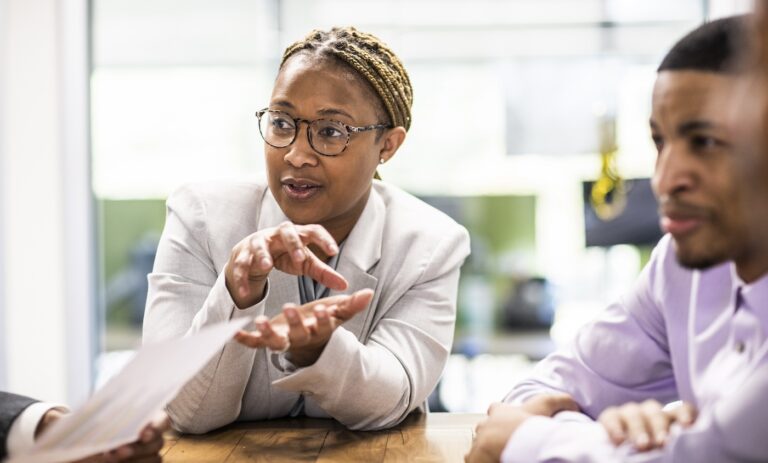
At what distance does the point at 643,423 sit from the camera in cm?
110

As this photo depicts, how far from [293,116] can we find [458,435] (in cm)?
70

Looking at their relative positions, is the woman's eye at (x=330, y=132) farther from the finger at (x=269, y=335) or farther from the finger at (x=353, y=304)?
the finger at (x=269, y=335)

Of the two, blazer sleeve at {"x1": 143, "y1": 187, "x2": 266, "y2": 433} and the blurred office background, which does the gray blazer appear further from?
the blurred office background

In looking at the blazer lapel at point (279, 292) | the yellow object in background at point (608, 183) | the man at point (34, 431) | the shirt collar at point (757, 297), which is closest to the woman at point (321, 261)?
the blazer lapel at point (279, 292)

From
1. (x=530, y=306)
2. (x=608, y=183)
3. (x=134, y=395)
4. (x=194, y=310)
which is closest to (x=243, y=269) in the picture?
(x=194, y=310)

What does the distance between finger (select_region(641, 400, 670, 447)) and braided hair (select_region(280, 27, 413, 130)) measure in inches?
38.5

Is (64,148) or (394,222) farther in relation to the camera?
(64,148)

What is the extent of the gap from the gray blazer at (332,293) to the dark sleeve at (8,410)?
0.98 feet

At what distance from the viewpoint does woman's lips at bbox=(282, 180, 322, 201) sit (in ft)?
5.96

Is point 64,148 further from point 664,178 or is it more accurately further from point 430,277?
point 664,178

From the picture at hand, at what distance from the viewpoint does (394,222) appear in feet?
6.57

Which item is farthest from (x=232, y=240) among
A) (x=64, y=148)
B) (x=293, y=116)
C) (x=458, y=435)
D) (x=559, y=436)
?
(x=64, y=148)

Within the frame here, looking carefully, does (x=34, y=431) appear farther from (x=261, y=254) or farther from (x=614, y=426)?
(x=614, y=426)

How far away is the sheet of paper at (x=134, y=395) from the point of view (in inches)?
41.9
